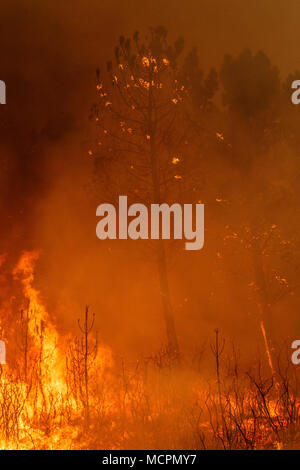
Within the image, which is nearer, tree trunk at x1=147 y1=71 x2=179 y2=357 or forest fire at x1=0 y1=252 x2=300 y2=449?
forest fire at x1=0 y1=252 x2=300 y2=449

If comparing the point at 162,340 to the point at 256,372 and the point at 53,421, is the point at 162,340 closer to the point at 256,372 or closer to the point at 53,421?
the point at 256,372

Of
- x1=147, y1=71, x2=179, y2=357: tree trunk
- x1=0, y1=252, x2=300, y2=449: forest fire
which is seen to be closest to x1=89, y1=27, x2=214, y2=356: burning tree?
x1=147, y1=71, x2=179, y2=357: tree trunk

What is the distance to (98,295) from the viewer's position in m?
14.8

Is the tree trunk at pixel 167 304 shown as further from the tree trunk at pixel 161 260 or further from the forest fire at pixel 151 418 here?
the forest fire at pixel 151 418

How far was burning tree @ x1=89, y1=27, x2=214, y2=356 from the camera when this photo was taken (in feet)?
41.4

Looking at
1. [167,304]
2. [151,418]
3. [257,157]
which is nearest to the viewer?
[151,418]

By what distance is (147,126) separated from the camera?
1291 centimetres

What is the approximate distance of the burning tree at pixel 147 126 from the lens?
41.4 ft

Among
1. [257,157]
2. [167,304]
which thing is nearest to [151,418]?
[167,304]

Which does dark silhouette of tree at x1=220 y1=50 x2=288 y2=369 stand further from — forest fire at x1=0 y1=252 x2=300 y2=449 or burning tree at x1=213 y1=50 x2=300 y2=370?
forest fire at x1=0 y1=252 x2=300 y2=449

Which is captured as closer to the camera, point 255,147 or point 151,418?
point 151,418

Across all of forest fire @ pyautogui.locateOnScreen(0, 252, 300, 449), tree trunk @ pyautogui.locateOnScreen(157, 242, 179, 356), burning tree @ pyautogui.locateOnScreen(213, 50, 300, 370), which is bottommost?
forest fire @ pyautogui.locateOnScreen(0, 252, 300, 449)

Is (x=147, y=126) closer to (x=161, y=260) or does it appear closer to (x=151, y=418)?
(x=161, y=260)

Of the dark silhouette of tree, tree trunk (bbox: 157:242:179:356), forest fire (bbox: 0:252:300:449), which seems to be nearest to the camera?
forest fire (bbox: 0:252:300:449)
